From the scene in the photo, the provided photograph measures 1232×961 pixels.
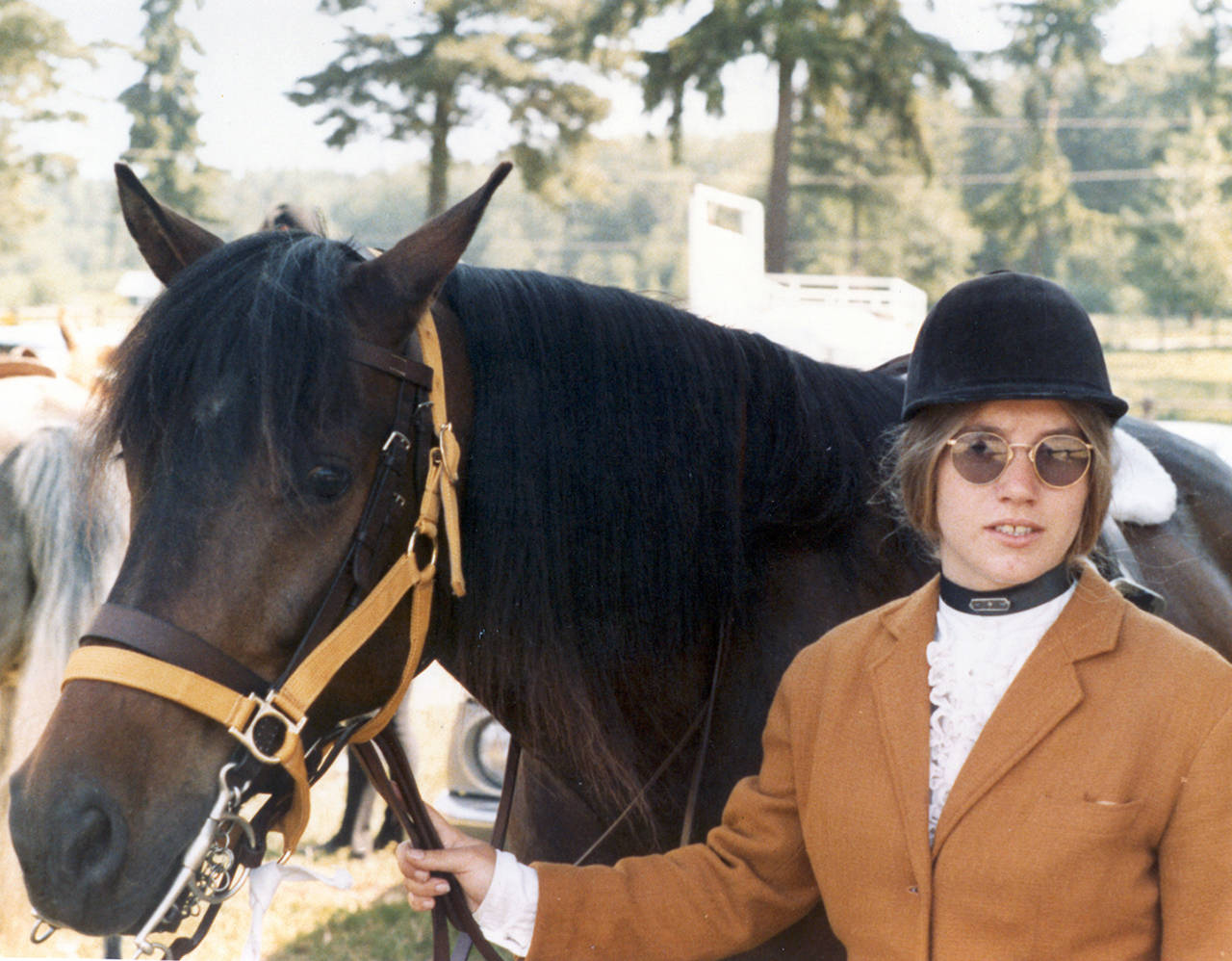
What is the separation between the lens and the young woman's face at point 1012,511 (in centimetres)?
136

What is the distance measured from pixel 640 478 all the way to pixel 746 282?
8.29 m

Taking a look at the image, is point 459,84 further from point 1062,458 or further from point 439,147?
point 1062,458

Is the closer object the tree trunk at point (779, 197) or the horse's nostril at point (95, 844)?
the horse's nostril at point (95, 844)

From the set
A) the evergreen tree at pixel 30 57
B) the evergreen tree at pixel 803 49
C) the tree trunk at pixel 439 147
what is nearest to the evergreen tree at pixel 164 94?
the evergreen tree at pixel 30 57

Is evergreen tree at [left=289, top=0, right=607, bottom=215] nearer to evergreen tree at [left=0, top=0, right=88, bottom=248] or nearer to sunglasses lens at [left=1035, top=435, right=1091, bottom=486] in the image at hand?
evergreen tree at [left=0, top=0, right=88, bottom=248]

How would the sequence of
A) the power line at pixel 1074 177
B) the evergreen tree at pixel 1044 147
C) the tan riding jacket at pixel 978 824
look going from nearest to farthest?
the tan riding jacket at pixel 978 824 → the evergreen tree at pixel 1044 147 → the power line at pixel 1074 177

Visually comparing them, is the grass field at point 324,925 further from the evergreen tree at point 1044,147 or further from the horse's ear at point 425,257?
the evergreen tree at point 1044,147

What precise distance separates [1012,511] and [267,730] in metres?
1.01

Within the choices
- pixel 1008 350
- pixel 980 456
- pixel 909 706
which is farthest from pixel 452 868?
pixel 1008 350

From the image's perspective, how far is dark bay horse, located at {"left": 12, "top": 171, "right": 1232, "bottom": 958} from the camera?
137 cm

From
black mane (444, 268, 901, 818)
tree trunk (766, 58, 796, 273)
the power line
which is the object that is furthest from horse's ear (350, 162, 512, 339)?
the power line

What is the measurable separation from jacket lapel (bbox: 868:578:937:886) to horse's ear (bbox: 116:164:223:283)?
1.21 m

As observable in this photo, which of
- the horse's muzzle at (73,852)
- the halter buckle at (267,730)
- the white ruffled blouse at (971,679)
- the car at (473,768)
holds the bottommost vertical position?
the car at (473,768)

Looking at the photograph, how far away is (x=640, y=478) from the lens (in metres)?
1.73
